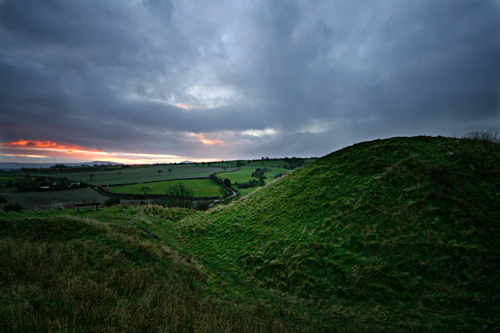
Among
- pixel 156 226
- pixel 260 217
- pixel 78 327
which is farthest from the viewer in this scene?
pixel 156 226

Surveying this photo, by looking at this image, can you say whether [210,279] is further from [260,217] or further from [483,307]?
[483,307]

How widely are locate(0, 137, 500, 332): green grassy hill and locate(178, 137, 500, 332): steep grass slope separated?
0.04 metres

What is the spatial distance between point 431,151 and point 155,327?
58.8 ft

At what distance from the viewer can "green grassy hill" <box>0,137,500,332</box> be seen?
14.6 ft

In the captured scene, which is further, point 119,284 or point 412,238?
point 412,238

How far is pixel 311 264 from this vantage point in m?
8.27

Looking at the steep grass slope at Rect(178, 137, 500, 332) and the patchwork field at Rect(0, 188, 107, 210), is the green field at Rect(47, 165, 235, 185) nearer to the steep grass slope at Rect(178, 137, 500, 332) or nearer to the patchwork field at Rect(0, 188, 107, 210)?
the patchwork field at Rect(0, 188, 107, 210)

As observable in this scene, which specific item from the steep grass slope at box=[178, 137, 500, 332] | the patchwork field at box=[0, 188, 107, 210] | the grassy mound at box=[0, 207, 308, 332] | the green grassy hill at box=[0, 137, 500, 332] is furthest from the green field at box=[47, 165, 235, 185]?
the steep grass slope at box=[178, 137, 500, 332]

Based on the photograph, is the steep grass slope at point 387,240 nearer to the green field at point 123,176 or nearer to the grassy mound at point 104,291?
the grassy mound at point 104,291

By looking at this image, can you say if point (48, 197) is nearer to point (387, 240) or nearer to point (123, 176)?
point (123, 176)

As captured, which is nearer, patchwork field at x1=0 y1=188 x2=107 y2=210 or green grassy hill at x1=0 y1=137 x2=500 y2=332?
green grassy hill at x1=0 y1=137 x2=500 y2=332

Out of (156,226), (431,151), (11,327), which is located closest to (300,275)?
(11,327)

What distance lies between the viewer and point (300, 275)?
7949 millimetres

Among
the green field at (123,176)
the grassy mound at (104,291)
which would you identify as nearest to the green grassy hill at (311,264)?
the grassy mound at (104,291)
